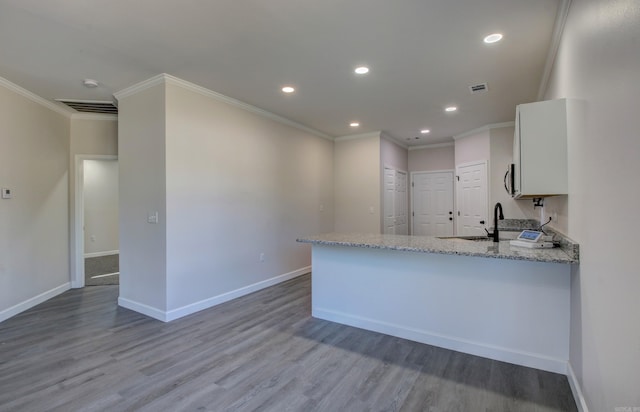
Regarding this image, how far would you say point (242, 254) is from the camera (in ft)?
14.7

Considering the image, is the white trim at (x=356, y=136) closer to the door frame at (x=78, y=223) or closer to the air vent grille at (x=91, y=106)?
the air vent grille at (x=91, y=106)

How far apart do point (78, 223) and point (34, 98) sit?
6.07 feet

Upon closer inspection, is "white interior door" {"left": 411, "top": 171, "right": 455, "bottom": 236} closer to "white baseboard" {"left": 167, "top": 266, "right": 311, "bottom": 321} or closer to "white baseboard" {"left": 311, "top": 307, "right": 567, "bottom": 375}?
"white baseboard" {"left": 167, "top": 266, "right": 311, "bottom": 321}

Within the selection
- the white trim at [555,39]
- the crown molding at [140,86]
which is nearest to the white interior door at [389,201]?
the white trim at [555,39]

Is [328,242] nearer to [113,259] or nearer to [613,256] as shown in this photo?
[613,256]

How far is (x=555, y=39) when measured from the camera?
8.69 feet

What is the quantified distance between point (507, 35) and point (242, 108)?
127 inches

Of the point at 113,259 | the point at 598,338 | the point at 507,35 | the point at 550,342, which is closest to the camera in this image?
the point at 598,338

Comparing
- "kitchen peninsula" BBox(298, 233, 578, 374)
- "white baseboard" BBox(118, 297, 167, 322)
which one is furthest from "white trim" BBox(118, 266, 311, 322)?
"kitchen peninsula" BBox(298, 233, 578, 374)

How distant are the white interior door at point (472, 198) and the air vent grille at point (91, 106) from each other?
6.10m

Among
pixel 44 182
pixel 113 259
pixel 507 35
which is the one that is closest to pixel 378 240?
pixel 507 35

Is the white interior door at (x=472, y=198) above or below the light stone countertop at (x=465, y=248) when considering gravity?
A: above

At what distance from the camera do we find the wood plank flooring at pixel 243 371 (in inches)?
82.1

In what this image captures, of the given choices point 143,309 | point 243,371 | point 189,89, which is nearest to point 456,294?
point 243,371
